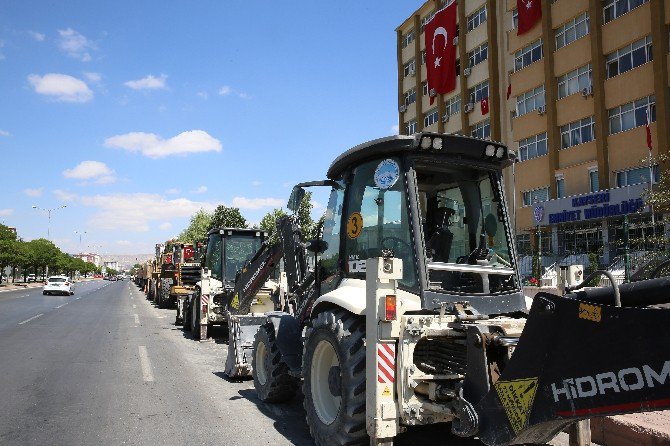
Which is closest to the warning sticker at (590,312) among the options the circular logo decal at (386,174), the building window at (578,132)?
the circular logo decal at (386,174)

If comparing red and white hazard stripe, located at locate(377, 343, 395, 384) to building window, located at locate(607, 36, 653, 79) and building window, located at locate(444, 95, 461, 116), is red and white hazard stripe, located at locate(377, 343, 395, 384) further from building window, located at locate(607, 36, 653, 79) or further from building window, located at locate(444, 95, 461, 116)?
building window, located at locate(444, 95, 461, 116)

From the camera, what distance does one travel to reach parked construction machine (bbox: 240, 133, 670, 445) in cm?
308

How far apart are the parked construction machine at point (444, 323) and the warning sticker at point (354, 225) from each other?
0.7 inches

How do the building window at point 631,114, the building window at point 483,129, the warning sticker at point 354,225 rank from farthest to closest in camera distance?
the building window at point 483,129, the building window at point 631,114, the warning sticker at point 354,225

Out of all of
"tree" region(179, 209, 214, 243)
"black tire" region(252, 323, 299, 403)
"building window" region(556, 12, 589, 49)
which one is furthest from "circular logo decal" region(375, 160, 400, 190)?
"tree" region(179, 209, 214, 243)

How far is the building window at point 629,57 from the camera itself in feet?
88.3

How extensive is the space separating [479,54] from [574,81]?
10718 millimetres

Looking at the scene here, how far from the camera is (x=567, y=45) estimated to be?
1250 inches

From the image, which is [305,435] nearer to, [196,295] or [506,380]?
[506,380]

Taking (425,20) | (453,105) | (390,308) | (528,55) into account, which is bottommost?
(390,308)

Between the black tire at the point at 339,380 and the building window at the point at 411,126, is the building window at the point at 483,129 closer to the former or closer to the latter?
the building window at the point at 411,126

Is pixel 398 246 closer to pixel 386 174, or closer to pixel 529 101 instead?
pixel 386 174

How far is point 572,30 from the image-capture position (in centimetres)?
3167

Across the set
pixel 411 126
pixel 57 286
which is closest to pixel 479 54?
pixel 411 126
